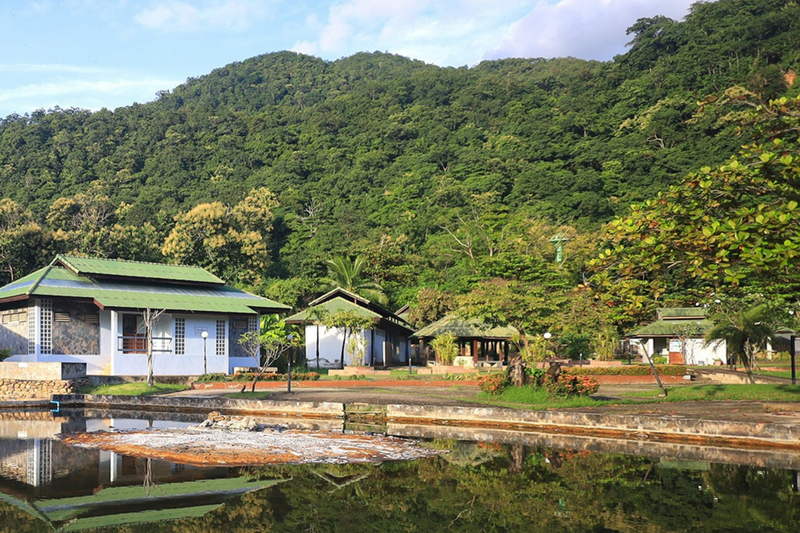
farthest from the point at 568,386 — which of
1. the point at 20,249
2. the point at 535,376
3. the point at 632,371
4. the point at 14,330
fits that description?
the point at 20,249

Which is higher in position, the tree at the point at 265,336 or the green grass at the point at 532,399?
the tree at the point at 265,336

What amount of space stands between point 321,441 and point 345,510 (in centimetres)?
645

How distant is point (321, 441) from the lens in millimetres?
17719

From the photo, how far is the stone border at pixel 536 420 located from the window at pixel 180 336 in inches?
401

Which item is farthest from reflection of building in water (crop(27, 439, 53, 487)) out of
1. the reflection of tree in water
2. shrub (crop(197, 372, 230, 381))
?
shrub (crop(197, 372, 230, 381))

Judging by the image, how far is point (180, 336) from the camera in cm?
3859

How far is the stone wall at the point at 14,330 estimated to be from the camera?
35344 mm

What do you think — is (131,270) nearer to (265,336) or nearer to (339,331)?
(265,336)

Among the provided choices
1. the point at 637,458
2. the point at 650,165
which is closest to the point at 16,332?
the point at 637,458

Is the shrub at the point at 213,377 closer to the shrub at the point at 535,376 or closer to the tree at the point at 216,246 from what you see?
the shrub at the point at 535,376

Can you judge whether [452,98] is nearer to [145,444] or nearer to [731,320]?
[731,320]

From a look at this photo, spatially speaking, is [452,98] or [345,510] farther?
[452,98]

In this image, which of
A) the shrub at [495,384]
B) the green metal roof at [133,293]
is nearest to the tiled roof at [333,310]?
the green metal roof at [133,293]

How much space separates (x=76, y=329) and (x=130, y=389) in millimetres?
6566
